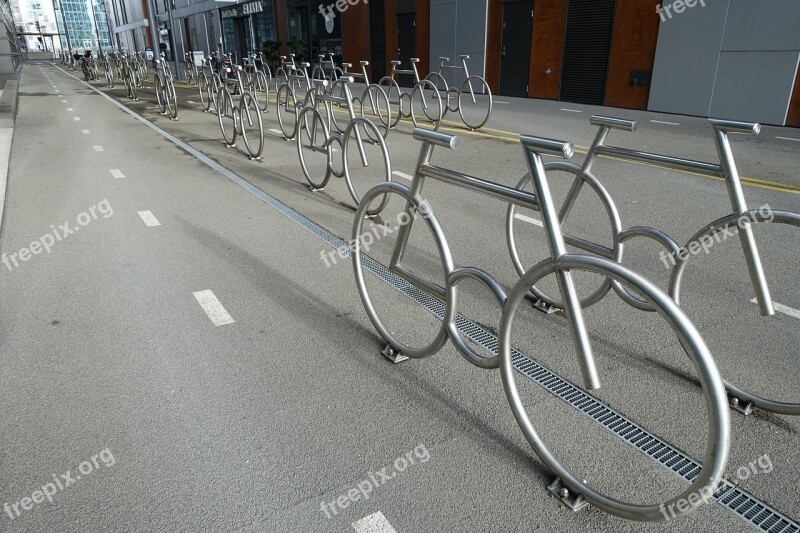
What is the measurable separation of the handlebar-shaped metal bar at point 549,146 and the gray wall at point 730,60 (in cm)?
1159

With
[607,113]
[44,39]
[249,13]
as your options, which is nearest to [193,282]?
[607,113]

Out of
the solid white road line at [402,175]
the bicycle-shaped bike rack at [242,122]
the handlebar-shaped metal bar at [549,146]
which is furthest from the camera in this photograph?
the bicycle-shaped bike rack at [242,122]

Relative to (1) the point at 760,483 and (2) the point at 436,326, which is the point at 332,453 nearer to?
(2) the point at 436,326

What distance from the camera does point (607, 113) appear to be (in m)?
13.1

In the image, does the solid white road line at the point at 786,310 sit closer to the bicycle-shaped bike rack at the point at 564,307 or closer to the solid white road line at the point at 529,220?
the solid white road line at the point at 529,220

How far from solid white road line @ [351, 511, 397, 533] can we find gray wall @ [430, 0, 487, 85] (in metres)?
17.3

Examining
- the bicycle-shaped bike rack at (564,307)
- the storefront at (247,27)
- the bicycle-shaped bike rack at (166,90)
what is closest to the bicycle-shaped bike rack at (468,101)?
the bicycle-shaped bike rack at (166,90)

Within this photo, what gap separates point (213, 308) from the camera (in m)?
3.74

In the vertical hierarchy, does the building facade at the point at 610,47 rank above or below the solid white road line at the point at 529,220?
above

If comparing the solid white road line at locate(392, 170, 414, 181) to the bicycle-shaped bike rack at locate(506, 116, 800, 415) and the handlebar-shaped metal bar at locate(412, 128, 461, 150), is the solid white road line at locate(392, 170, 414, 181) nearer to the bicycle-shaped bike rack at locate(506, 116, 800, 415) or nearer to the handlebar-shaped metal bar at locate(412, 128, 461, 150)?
the bicycle-shaped bike rack at locate(506, 116, 800, 415)

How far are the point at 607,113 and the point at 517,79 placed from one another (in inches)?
171

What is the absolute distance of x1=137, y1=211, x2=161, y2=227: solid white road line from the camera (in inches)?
219

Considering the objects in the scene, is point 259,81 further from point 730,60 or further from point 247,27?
point 247,27

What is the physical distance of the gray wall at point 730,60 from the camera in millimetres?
10719
